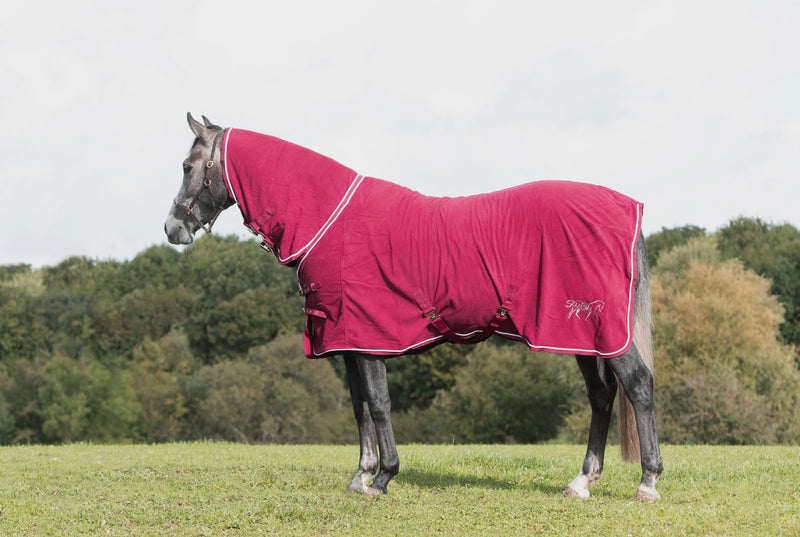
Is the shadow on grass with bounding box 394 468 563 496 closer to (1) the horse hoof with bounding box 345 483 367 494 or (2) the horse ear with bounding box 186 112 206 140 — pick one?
(1) the horse hoof with bounding box 345 483 367 494

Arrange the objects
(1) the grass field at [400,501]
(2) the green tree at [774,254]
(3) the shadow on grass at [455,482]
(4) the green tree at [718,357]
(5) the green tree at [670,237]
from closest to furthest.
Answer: (1) the grass field at [400,501] → (3) the shadow on grass at [455,482] → (4) the green tree at [718,357] → (2) the green tree at [774,254] → (5) the green tree at [670,237]

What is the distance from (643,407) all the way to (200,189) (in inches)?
190

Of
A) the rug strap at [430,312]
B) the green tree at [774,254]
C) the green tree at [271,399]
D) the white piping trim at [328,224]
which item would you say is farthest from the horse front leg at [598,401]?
the green tree at [271,399]

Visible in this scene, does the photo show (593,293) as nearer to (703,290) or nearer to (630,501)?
(630,501)

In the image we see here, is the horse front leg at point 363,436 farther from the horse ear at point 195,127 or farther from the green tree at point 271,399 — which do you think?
the green tree at point 271,399

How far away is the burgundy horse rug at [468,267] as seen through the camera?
6.71m

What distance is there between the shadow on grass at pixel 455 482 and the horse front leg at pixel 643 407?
0.90m

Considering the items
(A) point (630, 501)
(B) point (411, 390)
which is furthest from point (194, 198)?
(B) point (411, 390)

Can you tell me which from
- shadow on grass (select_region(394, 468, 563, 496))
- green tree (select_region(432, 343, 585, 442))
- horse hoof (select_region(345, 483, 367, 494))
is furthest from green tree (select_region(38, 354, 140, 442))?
horse hoof (select_region(345, 483, 367, 494))

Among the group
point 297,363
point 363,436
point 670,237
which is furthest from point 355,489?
point 670,237

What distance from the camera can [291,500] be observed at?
666cm

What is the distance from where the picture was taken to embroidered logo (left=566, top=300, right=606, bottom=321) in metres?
6.66

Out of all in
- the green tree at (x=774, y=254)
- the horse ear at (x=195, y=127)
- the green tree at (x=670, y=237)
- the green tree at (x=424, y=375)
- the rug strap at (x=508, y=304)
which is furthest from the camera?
the green tree at (x=670, y=237)

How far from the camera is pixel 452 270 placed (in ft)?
22.3
